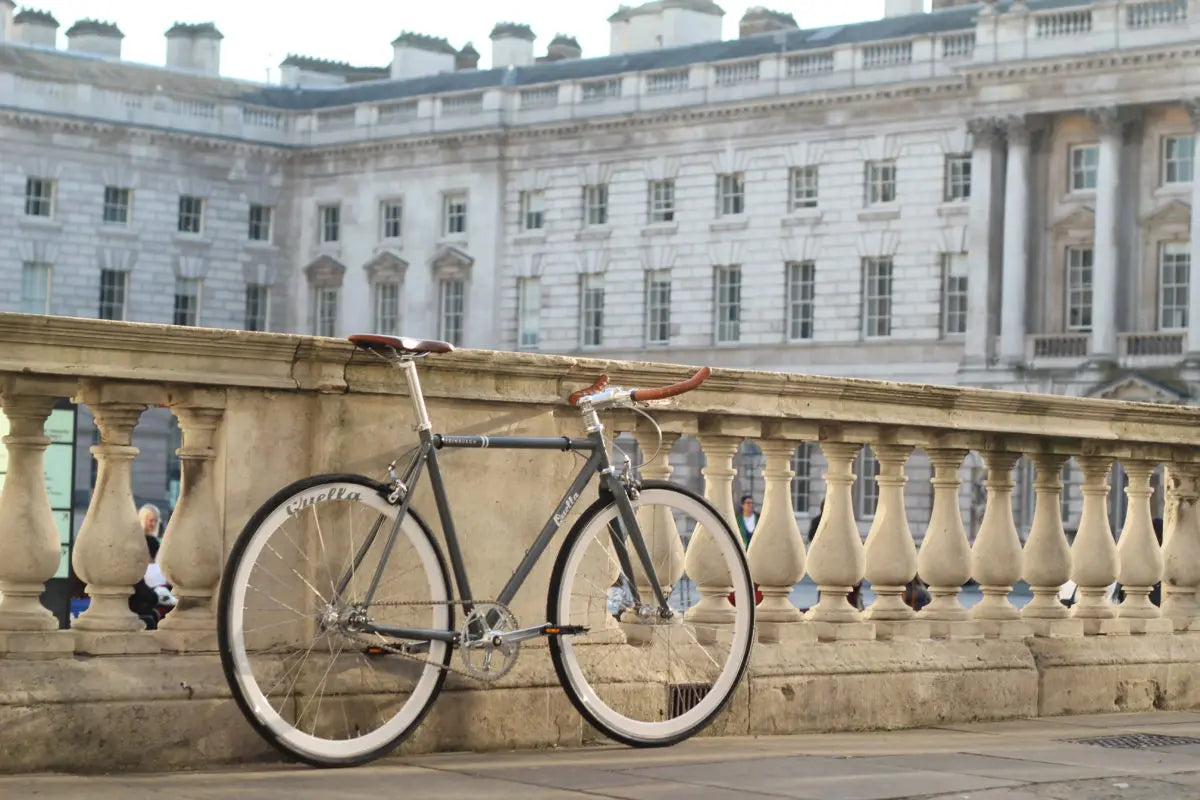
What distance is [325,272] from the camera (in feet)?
260

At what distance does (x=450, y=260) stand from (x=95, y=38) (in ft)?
53.9

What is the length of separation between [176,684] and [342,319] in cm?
7277

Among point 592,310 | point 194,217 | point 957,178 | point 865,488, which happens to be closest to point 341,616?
point 865,488

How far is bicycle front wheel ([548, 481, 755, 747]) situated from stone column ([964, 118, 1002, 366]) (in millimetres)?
55793

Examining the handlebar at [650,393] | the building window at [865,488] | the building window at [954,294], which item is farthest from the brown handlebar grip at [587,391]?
the building window at [954,294]

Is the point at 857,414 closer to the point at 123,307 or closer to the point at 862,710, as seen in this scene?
the point at 862,710

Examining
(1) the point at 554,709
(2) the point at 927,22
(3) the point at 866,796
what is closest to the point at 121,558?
(1) the point at 554,709

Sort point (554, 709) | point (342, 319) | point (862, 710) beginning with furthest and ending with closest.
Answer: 1. point (342, 319)
2. point (862, 710)
3. point (554, 709)

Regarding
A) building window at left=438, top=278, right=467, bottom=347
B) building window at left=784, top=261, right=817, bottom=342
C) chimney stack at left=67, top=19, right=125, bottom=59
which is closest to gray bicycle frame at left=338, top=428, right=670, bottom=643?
building window at left=784, top=261, right=817, bottom=342

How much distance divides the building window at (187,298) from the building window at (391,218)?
6.33m

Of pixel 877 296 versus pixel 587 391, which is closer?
pixel 587 391

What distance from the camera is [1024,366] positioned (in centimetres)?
6222

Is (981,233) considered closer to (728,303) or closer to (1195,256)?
(1195,256)

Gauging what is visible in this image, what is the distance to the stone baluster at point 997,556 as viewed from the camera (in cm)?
902
